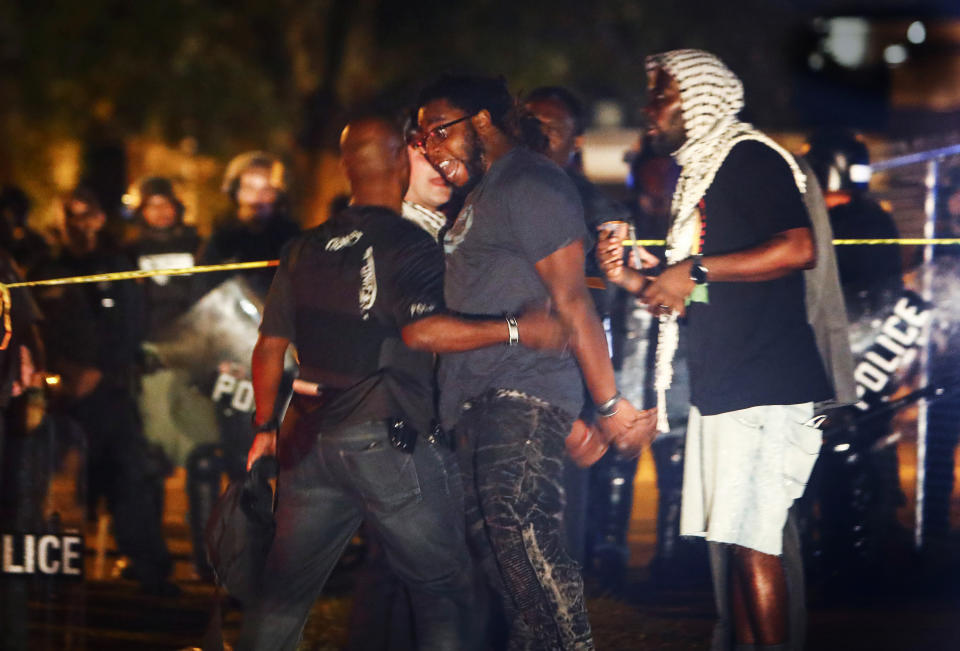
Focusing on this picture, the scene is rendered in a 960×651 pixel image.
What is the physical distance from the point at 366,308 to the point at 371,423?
A: 36 cm

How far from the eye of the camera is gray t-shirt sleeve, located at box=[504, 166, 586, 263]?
164 inches

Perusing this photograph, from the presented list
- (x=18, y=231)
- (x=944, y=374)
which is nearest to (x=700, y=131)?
(x=944, y=374)

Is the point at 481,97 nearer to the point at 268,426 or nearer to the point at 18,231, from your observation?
the point at 268,426

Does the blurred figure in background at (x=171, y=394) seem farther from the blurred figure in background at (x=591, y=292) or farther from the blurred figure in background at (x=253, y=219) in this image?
the blurred figure in background at (x=591, y=292)

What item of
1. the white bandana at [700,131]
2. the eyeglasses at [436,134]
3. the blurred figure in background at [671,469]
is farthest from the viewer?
the blurred figure in background at [671,469]

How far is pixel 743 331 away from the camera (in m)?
4.31

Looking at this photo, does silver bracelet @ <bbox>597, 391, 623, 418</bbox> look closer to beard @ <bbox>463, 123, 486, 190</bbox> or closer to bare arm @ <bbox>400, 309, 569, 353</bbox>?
bare arm @ <bbox>400, 309, 569, 353</bbox>

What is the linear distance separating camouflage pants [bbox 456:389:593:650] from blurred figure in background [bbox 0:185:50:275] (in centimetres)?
404

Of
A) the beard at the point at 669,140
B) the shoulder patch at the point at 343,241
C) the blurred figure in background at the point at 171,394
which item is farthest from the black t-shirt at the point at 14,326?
the beard at the point at 669,140

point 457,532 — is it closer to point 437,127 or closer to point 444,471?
point 444,471

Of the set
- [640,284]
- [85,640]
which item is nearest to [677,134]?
[640,284]

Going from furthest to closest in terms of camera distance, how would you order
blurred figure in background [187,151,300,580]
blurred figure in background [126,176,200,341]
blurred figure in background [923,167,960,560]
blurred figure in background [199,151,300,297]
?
blurred figure in background [126,176,200,341]
blurred figure in background [199,151,300,297]
blurred figure in background [187,151,300,580]
blurred figure in background [923,167,960,560]

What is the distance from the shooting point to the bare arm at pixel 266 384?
4461mm

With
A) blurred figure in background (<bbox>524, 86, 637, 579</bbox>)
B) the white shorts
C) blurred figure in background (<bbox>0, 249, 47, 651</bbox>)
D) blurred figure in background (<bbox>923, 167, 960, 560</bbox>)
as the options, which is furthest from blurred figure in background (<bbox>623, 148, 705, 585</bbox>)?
blurred figure in background (<bbox>0, 249, 47, 651</bbox>)
